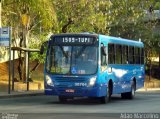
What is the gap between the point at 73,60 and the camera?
2222 centimetres

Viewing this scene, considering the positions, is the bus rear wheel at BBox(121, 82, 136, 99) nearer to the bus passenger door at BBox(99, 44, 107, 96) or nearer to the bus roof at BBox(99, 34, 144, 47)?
the bus roof at BBox(99, 34, 144, 47)

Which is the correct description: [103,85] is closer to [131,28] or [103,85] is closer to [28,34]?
[28,34]

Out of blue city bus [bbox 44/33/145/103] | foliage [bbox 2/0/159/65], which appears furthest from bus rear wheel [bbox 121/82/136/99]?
foliage [bbox 2/0/159/65]

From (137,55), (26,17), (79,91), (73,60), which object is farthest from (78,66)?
(26,17)

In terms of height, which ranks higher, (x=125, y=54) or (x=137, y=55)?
(x=125, y=54)

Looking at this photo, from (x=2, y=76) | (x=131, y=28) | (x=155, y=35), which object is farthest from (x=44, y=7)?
(x=155, y=35)

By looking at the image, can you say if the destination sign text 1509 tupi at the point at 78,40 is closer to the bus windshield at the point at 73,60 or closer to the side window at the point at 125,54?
the bus windshield at the point at 73,60

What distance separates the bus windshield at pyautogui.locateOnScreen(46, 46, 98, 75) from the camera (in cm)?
2209

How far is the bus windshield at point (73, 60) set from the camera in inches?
870

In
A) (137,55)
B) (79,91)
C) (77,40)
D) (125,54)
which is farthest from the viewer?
(137,55)

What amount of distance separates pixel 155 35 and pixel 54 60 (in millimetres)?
30505

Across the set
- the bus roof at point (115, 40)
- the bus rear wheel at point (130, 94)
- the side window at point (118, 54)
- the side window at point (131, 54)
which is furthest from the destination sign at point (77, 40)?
the bus rear wheel at point (130, 94)

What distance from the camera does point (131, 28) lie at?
158 ft

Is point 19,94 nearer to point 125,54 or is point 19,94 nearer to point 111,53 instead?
point 125,54
